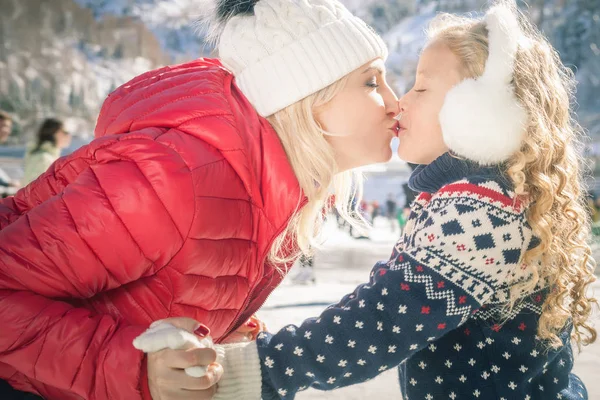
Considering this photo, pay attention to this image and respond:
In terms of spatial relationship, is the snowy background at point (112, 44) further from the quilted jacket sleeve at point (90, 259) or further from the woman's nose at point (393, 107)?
the quilted jacket sleeve at point (90, 259)

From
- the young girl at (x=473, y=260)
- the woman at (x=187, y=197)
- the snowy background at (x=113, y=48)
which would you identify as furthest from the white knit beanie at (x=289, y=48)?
the snowy background at (x=113, y=48)

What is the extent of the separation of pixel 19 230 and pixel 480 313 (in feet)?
3.13

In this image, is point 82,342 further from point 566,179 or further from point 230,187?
point 566,179

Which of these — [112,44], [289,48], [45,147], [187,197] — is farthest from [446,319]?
[112,44]

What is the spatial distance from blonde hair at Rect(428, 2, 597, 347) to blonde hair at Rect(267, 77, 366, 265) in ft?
1.26

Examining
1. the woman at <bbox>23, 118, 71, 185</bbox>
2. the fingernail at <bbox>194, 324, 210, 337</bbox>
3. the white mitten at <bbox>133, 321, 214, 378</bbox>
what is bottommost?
the woman at <bbox>23, 118, 71, 185</bbox>

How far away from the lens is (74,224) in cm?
111

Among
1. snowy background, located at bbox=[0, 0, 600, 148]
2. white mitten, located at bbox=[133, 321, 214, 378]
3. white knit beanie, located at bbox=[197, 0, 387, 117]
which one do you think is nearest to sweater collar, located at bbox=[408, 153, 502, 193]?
white knit beanie, located at bbox=[197, 0, 387, 117]

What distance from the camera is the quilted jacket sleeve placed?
3.49 feet

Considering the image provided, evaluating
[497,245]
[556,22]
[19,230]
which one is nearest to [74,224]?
[19,230]

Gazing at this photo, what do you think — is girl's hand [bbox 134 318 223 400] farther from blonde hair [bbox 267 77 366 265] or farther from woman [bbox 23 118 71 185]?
woman [bbox 23 118 71 185]

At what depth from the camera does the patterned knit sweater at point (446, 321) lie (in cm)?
110

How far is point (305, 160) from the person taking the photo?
1.51m

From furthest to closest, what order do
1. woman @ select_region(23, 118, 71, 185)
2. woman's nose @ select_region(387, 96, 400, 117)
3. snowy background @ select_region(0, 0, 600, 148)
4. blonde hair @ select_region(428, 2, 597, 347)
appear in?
snowy background @ select_region(0, 0, 600, 148)
woman @ select_region(23, 118, 71, 185)
woman's nose @ select_region(387, 96, 400, 117)
blonde hair @ select_region(428, 2, 597, 347)
